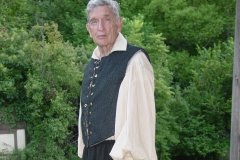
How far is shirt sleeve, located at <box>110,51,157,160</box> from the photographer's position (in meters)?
1.76

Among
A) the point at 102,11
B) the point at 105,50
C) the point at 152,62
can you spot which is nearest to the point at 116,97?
the point at 105,50

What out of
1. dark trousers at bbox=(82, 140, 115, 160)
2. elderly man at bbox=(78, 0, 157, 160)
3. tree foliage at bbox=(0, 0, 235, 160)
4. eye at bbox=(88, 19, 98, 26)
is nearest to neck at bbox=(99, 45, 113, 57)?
elderly man at bbox=(78, 0, 157, 160)

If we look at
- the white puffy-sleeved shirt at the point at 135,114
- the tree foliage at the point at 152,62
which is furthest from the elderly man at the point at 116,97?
the tree foliage at the point at 152,62

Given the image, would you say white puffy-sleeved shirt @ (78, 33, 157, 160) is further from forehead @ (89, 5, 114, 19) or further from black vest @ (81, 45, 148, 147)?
forehead @ (89, 5, 114, 19)

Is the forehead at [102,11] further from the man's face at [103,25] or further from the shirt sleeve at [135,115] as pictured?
the shirt sleeve at [135,115]

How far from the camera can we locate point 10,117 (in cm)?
604

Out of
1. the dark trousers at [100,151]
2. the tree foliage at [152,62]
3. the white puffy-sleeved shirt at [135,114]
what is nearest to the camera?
the white puffy-sleeved shirt at [135,114]

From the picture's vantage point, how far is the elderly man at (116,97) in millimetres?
1768

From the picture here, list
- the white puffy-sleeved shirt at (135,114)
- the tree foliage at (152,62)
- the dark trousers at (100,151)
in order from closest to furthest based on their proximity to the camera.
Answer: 1. the white puffy-sleeved shirt at (135,114)
2. the dark trousers at (100,151)
3. the tree foliage at (152,62)

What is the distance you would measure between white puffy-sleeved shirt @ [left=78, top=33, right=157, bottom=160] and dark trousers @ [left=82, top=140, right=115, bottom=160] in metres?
0.10

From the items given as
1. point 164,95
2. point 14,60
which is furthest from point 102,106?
point 164,95

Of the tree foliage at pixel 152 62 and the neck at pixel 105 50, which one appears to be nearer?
the neck at pixel 105 50

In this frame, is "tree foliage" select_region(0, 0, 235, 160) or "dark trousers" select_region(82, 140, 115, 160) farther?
"tree foliage" select_region(0, 0, 235, 160)

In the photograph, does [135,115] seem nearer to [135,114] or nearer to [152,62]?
[135,114]
